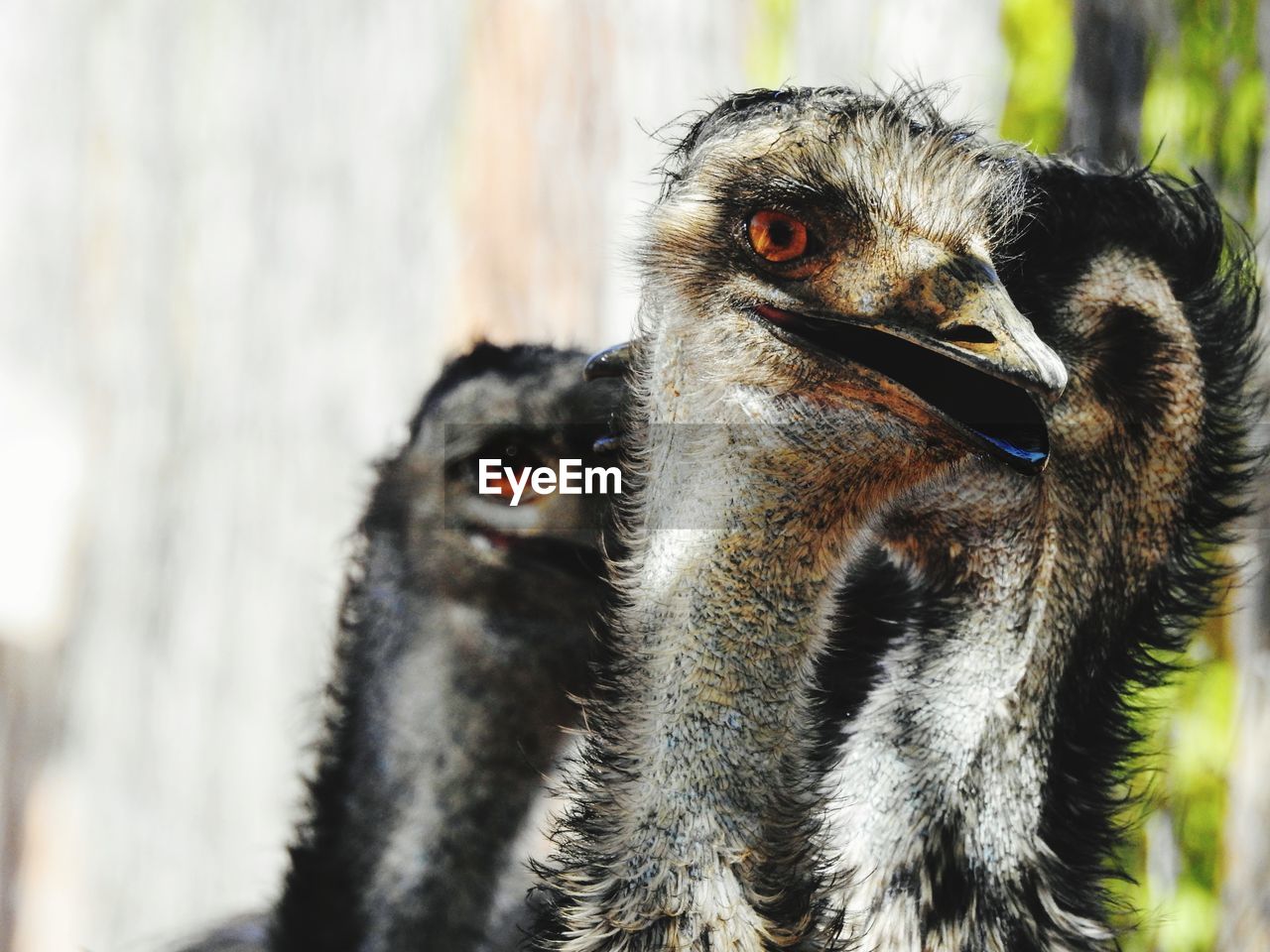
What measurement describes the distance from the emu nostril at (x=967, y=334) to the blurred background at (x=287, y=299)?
31.1 inches

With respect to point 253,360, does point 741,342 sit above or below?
above

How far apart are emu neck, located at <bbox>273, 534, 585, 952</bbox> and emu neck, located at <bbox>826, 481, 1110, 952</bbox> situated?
0.47 meters

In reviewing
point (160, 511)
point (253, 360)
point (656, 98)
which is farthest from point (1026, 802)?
point (160, 511)

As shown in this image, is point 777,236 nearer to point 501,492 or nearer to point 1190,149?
point 501,492

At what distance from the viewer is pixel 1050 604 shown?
1.50m

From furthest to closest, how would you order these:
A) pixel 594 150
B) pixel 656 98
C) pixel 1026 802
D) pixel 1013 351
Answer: pixel 594 150 < pixel 656 98 < pixel 1026 802 < pixel 1013 351

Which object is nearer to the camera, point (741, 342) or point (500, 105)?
point (741, 342)

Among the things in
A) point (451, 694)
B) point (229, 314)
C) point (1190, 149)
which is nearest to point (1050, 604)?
point (451, 694)

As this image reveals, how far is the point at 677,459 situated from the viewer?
4.58 feet

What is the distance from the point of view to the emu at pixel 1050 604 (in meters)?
1.41

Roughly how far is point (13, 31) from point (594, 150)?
→ 1816 mm

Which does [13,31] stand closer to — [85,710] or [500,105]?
[500,105]

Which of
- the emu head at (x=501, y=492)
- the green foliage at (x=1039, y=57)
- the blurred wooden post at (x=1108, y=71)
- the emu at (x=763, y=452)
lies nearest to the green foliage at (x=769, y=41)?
the green foliage at (x=1039, y=57)

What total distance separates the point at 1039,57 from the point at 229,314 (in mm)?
1887
